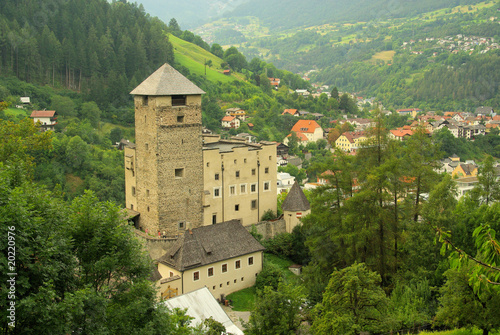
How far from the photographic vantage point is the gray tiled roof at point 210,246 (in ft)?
118

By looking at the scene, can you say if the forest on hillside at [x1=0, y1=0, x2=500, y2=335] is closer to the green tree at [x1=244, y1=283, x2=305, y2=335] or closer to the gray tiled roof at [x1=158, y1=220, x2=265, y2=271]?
the green tree at [x1=244, y1=283, x2=305, y2=335]

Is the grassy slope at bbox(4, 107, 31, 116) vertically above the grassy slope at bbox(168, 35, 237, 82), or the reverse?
the grassy slope at bbox(168, 35, 237, 82)

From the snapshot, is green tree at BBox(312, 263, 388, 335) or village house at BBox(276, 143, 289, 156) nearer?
green tree at BBox(312, 263, 388, 335)

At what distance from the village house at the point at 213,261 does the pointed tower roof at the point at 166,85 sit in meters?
9.81

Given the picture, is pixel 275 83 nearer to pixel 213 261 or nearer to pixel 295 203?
pixel 295 203

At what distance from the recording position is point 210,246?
37.5 metres

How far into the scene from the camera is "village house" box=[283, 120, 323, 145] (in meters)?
120

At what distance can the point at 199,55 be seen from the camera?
152500mm

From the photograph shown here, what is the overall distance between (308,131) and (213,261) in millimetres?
87495

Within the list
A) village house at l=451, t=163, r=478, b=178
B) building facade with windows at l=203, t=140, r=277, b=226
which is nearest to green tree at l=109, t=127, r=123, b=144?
building facade with windows at l=203, t=140, r=277, b=226

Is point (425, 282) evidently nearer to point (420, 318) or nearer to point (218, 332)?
point (420, 318)

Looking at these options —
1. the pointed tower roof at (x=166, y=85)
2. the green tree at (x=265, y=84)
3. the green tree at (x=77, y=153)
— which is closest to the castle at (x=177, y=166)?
the pointed tower roof at (x=166, y=85)

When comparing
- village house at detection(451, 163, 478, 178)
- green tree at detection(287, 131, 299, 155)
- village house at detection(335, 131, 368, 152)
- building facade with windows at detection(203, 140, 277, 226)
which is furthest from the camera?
green tree at detection(287, 131, 299, 155)

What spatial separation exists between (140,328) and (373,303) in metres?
12.4
